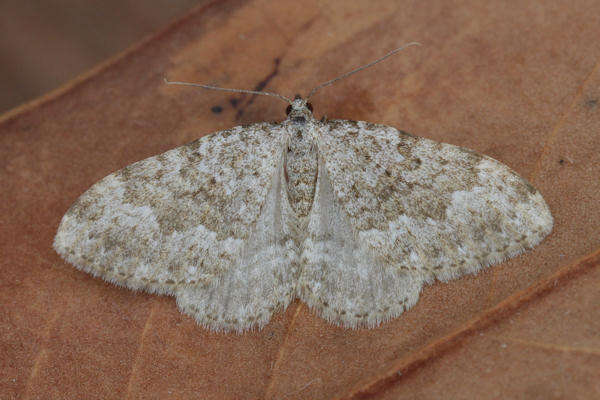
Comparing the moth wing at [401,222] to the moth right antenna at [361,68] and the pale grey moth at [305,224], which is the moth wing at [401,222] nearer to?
the pale grey moth at [305,224]

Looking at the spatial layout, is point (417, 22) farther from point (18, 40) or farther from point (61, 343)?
point (61, 343)

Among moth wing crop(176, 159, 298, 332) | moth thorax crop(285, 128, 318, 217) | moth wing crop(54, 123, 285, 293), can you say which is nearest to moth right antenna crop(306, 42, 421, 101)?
moth thorax crop(285, 128, 318, 217)

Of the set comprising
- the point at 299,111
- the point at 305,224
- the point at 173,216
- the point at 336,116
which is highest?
the point at 299,111

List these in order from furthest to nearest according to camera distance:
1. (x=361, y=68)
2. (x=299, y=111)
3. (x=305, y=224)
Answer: (x=361, y=68) < (x=299, y=111) < (x=305, y=224)

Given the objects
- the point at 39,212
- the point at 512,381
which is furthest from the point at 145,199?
the point at 512,381

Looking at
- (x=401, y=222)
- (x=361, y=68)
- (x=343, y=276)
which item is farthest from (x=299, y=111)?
(x=343, y=276)

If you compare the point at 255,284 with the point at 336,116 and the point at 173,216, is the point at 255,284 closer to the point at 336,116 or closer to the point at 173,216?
the point at 173,216
